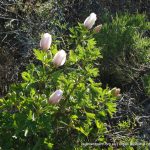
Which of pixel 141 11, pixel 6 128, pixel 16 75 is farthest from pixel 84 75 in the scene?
pixel 141 11

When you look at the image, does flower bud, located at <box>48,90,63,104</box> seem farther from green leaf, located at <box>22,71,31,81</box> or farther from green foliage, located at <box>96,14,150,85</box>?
green foliage, located at <box>96,14,150,85</box>

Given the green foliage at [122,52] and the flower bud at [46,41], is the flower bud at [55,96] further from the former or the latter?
the green foliage at [122,52]

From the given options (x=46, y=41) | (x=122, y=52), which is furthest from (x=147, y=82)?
(x=46, y=41)

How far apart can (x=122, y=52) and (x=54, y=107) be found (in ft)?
3.95

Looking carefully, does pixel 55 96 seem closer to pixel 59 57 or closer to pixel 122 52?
pixel 59 57

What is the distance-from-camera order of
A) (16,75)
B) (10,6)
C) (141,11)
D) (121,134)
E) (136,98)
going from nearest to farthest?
(121,134), (16,75), (136,98), (10,6), (141,11)

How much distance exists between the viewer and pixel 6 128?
199cm

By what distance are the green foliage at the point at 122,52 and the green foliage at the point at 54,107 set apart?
779 mm

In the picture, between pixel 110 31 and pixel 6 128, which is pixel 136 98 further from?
pixel 6 128

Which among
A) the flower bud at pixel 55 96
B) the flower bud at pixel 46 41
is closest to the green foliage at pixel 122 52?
the flower bud at pixel 46 41

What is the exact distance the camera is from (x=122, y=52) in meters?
2.99

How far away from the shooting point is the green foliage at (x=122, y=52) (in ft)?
9.71

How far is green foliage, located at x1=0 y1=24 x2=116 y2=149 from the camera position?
1.93 metres

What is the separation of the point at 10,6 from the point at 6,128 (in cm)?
143
